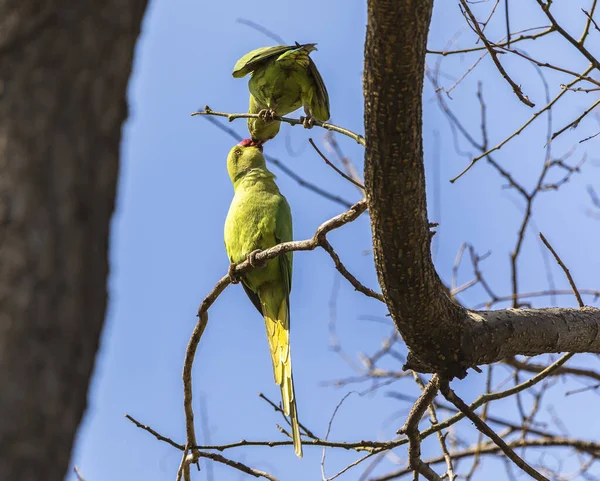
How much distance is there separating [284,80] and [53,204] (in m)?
4.30

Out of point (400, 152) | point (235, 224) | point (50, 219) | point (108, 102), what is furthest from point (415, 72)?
point (235, 224)

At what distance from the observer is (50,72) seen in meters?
1.13

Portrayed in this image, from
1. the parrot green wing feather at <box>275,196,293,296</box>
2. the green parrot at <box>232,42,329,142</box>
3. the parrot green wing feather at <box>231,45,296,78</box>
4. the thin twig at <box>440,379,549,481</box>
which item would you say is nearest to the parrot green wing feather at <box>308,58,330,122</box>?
the green parrot at <box>232,42,329,142</box>

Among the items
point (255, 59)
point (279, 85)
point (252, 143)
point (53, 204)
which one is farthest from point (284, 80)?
point (53, 204)

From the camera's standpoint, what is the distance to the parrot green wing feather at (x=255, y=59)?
5105mm

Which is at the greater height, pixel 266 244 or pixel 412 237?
pixel 266 244

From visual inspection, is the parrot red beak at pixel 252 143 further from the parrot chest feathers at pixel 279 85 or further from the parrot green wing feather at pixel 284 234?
the parrot green wing feather at pixel 284 234

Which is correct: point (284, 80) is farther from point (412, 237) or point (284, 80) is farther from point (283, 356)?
point (412, 237)

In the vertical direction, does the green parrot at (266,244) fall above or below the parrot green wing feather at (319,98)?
below

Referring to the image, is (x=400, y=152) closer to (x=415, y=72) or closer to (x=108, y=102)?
(x=415, y=72)

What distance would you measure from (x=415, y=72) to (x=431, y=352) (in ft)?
3.46

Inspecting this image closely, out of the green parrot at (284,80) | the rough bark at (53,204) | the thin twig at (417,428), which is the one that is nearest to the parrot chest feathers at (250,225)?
the green parrot at (284,80)

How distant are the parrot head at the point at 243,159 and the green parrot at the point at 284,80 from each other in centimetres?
21

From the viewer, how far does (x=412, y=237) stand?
96.5 inches
